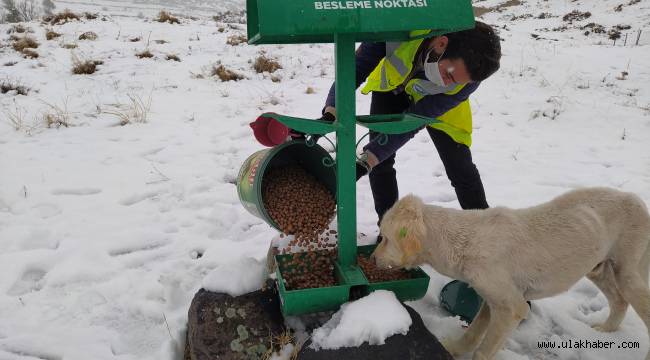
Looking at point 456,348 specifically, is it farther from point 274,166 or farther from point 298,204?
point 274,166

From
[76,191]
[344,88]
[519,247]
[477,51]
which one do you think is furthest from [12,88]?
[519,247]

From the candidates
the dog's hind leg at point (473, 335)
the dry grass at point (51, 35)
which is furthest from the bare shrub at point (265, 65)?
the dog's hind leg at point (473, 335)

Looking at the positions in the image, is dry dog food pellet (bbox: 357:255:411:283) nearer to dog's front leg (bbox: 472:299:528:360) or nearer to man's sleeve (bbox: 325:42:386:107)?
dog's front leg (bbox: 472:299:528:360)

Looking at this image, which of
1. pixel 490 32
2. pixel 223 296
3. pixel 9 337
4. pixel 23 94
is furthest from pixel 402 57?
pixel 23 94

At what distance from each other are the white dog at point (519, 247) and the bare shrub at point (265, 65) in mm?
7723

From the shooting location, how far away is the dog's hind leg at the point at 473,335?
263 centimetres

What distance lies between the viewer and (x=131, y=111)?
6789mm

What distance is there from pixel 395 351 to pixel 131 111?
6196 millimetres

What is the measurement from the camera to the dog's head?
2377 millimetres

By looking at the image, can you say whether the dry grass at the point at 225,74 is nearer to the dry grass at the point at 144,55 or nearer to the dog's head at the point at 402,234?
the dry grass at the point at 144,55

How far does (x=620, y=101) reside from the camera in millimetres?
7695

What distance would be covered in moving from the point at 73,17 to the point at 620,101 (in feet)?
48.9

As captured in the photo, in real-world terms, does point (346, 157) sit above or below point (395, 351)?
above

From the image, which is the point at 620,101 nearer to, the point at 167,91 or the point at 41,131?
the point at 167,91
